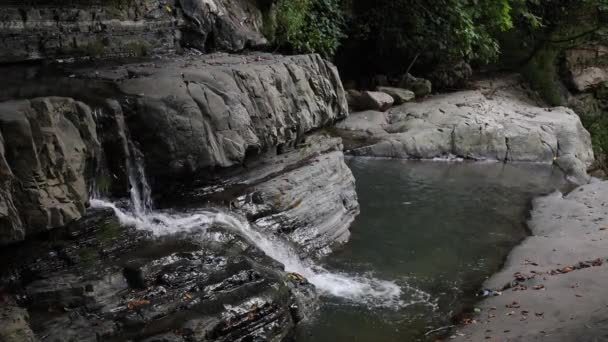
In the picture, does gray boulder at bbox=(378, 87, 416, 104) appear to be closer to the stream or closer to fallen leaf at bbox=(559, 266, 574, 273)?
the stream

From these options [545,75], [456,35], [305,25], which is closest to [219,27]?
[305,25]

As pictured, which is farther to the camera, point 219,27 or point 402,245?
point 219,27

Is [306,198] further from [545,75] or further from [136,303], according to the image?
[545,75]

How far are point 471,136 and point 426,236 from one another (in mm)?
6669

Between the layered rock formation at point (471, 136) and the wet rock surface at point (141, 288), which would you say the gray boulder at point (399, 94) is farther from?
the wet rock surface at point (141, 288)

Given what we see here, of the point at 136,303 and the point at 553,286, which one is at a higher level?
the point at 136,303

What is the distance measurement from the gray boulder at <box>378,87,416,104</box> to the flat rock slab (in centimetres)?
755

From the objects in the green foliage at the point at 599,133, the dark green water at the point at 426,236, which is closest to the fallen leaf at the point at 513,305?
the dark green water at the point at 426,236

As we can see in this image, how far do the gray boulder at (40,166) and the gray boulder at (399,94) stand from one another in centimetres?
1292

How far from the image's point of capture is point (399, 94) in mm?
17422

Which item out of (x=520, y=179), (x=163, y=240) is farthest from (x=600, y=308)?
(x=520, y=179)

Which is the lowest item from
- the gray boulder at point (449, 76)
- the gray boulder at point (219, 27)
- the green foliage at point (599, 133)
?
the green foliage at point (599, 133)

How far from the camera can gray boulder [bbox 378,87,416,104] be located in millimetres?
17359

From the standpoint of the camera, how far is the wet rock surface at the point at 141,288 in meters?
4.96
